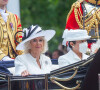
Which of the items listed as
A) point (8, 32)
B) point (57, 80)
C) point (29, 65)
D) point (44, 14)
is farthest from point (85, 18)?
point (44, 14)

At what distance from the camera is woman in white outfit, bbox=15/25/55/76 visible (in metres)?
6.52

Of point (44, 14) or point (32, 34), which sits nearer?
point (32, 34)

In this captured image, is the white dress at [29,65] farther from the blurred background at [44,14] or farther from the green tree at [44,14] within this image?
the green tree at [44,14]

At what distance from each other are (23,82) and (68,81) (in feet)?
1.72

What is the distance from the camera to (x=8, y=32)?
7.60m

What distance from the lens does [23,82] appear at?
6309 millimetres

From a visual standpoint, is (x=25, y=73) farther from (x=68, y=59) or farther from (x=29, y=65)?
(x=68, y=59)

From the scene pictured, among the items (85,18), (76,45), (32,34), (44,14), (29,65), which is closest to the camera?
(29,65)

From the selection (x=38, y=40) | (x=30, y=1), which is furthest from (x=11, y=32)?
(x=30, y=1)

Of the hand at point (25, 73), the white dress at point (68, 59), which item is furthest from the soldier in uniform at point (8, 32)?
the hand at point (25, 73)

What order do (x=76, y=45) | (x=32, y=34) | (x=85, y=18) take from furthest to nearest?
1. (x=85, y=18)
2. (x=76, y=45)
3. (x=32, y=34)

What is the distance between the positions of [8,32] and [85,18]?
1215 mm

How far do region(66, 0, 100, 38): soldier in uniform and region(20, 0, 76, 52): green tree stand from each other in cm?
962

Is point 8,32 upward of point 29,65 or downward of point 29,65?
upward
